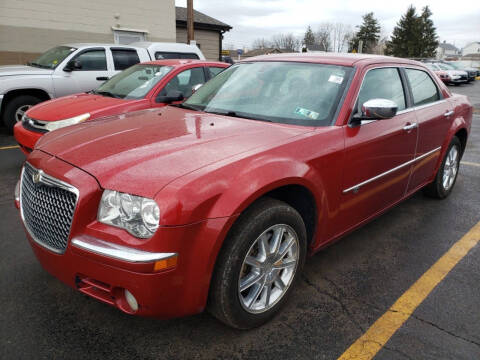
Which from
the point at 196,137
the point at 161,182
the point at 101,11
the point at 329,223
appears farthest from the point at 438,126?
the point at 101,11

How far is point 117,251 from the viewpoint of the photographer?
193cm

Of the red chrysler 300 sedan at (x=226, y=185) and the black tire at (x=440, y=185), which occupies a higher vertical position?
the red chrysler 300 sedan at (x=226, y=185)

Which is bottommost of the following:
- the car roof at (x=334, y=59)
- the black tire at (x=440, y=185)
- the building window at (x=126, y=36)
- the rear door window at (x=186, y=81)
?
the black tire at (x=440, y=185)

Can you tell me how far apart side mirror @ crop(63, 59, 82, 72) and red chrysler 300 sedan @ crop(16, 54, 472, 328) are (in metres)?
5.33

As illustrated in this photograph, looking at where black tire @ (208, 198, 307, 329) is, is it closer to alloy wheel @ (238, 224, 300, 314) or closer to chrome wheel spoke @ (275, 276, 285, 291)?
alloy wheel @ (238, 224, 300, 314)

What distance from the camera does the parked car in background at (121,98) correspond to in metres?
5.14

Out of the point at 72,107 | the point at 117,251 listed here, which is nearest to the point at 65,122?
the point at 72,107

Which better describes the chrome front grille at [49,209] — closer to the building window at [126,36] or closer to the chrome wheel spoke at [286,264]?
the chrome wheel spoke at [286,264]

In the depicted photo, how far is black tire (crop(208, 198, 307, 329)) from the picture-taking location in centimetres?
212

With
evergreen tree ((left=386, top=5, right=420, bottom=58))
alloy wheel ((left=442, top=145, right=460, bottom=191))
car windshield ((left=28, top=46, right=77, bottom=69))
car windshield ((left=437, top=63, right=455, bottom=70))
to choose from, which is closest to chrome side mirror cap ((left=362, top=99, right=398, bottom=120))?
alloy wheel ((left=442, top=145, right=460, bottom=191))

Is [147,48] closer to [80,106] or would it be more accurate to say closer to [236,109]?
[80,106]

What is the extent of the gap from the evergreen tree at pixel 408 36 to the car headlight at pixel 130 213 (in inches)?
2430

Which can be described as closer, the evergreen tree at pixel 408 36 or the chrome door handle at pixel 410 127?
the chrome door handle at pixel 410 127

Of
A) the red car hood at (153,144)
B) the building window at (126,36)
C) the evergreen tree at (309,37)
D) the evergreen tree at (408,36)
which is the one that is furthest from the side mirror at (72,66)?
the evergreen tree at (309,37)
